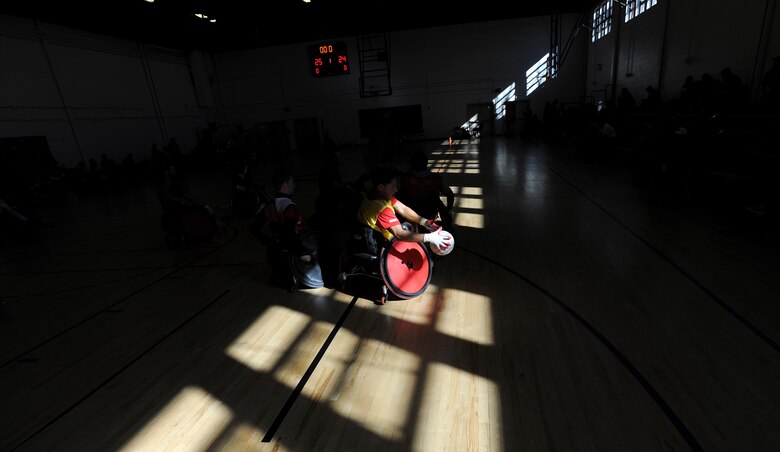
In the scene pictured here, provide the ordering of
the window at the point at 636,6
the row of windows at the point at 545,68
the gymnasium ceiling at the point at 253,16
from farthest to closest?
the row of windows at the point at 545,68, the gymnasium ceiling at the point at 253,16, the window at the point at 636,6

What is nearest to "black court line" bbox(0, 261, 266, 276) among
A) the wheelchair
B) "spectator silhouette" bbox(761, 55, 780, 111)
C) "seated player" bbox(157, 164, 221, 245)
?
"seated player" bbox(157, 164, 221, 245)

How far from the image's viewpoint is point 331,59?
19312 millimetres

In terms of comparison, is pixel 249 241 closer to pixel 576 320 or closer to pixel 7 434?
pixel 7 434

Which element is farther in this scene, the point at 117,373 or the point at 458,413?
the point at 117,373

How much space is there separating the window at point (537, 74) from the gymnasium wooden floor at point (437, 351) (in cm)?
1612

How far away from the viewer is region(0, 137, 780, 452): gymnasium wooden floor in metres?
2.22

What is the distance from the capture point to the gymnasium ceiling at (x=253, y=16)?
42.5 ft

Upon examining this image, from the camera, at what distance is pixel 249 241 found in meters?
6.05

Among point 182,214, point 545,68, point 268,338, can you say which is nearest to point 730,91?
point 268,338

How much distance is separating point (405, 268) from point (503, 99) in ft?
62.0

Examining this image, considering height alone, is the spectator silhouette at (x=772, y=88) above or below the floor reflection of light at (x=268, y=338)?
above

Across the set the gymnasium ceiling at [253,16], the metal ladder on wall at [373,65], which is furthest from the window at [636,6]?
the metal ladder on wall at [373,65]

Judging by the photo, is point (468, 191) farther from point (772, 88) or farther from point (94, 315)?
point (94, 315)

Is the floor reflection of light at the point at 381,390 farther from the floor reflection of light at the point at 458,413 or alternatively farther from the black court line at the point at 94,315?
the black court line at the point at 94,315
